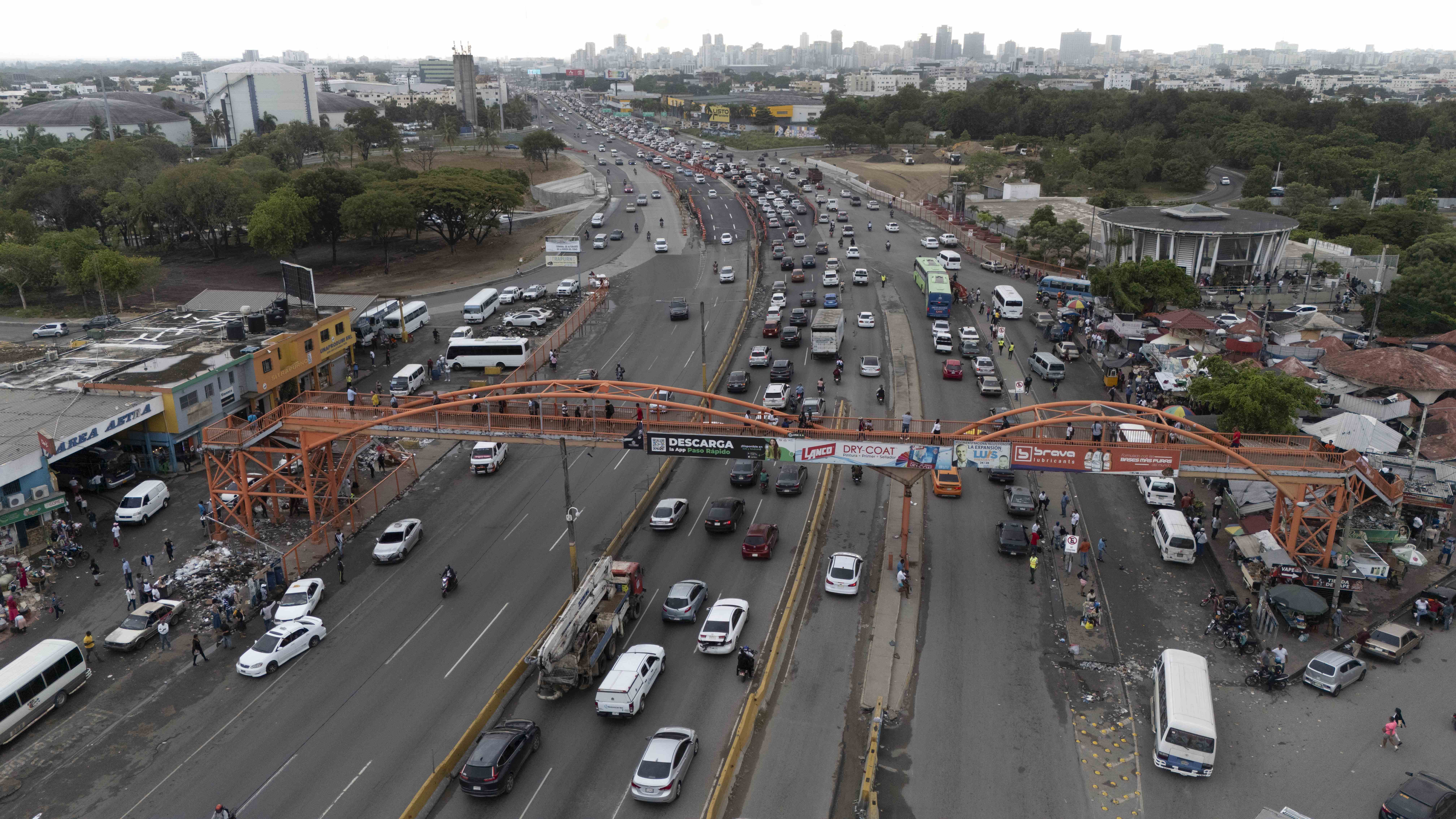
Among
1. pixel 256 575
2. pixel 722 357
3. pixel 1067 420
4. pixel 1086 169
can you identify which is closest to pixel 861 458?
pixel 1067 420

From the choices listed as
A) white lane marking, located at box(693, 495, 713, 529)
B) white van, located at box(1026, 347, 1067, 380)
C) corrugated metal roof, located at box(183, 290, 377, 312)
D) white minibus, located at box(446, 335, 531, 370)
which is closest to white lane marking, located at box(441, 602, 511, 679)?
white lane marking, located at box(693, 495, 713, 529)

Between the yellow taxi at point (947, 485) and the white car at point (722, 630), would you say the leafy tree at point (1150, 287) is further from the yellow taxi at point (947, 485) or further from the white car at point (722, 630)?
the white car at point (722, 630)

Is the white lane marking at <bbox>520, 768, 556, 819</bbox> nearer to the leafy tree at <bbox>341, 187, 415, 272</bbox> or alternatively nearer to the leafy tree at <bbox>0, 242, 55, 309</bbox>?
the leafy tree at <bbox>341, 187, 415, 272</bbox>

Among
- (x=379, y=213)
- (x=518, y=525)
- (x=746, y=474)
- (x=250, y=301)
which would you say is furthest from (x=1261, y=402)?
(x=379, y=213)

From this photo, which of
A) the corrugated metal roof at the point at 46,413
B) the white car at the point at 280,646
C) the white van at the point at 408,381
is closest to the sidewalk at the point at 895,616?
the white car at the point at 280,646

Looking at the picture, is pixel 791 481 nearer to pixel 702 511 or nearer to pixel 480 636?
pixel 702 511
